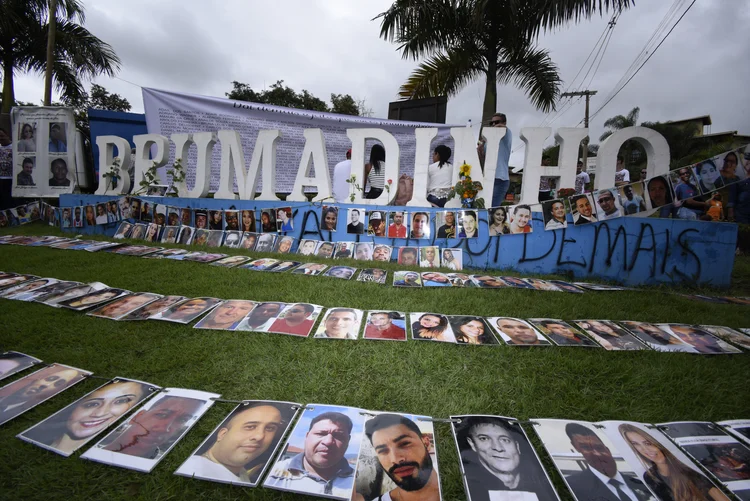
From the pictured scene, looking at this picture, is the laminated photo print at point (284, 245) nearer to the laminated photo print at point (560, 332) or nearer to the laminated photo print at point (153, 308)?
the laminated photo print at point (153, 308)

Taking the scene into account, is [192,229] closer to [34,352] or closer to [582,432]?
[34,352]

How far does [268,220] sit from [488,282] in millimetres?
3503

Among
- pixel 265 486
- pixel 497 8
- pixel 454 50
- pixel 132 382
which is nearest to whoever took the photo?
pixel 265 486

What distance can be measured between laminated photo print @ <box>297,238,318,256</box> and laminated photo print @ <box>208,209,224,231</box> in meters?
1.61

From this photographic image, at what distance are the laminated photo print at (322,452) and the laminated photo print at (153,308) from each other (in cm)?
170

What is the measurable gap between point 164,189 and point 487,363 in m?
6.85

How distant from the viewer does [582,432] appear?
1394 millimetres

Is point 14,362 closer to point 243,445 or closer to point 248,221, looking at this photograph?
point 243,445

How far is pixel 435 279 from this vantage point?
342cm

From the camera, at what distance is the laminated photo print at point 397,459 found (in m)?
1.16

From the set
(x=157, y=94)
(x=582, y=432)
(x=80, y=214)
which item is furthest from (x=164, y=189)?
(x=582, y=432)

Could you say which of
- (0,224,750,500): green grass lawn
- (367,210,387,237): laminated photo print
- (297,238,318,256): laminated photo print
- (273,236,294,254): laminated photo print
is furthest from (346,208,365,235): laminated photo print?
(0,224,750,500): green grass lawn

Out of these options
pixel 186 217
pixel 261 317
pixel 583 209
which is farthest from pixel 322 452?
pixel 186 217

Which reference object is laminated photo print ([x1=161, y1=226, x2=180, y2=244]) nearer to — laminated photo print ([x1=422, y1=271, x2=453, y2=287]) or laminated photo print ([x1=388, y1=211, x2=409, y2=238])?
laminated photo print ([x1=388, y1=211, x2=409, y2=238])
